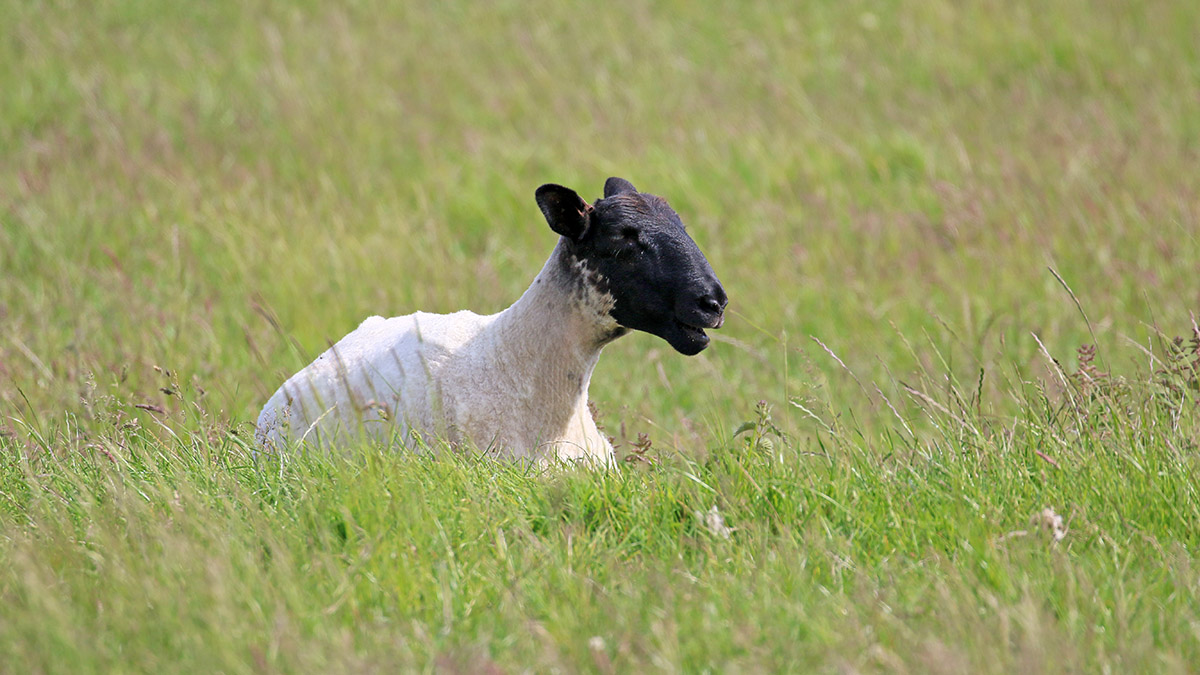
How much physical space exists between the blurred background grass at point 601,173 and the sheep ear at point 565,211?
1.24 meters

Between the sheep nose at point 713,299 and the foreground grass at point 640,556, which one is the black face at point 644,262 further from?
the foreground grass at point 640,556

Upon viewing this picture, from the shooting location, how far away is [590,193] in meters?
10.7

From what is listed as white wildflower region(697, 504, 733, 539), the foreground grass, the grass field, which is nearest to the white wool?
the grass field

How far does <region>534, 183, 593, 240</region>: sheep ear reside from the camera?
16.1 ft

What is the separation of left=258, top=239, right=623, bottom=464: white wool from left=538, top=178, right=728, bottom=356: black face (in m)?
0.12

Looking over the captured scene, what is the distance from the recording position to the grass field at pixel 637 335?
331cm

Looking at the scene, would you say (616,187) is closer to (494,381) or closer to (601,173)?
(494,381)

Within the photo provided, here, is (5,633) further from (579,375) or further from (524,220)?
(524,220)

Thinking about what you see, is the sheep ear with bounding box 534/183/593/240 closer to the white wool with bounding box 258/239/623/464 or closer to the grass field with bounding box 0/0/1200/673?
the white wool with bounding box 258/239/623/464

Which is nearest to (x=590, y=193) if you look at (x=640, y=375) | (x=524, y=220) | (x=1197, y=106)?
(x=524, y=220)

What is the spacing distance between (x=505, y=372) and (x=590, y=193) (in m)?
5.77

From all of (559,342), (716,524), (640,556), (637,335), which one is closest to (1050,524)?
(716,524)

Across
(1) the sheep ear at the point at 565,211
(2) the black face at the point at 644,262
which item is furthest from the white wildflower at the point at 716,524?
(1) the sheep ear at the point at 565,211

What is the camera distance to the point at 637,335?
9078 mm
